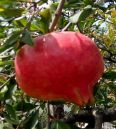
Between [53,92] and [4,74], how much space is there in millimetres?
569

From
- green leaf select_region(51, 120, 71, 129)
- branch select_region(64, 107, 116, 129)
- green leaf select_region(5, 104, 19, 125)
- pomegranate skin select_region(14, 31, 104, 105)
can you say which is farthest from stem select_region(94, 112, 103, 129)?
pomegranate skin select_region(14, 31, 104, 105)

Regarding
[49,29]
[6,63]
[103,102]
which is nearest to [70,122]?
[103,102]

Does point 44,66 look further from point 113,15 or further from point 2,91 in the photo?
→ point 113,15

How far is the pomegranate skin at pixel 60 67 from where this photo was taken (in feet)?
2.75

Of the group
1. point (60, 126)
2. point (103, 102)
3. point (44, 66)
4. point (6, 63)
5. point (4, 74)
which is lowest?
point (103, 102)

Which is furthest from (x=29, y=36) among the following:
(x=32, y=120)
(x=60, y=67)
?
(x=32, y=120)

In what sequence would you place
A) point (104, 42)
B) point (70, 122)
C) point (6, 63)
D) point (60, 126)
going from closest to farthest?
point (6, 63) → point (60, 126) → point (70, 122) → point (104, 42)

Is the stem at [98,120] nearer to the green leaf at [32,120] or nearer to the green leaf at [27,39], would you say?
the green leaf at [32,120]

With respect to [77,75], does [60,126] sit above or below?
below

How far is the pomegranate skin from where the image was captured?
837mm

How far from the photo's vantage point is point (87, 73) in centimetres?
86

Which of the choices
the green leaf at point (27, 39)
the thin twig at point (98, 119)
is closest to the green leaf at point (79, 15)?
the green leaf at point (27, 39)

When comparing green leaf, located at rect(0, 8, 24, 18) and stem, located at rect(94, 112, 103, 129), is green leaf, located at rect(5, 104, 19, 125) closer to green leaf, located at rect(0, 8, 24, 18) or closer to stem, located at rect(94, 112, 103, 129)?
stem, located at rect(94, 112, 103, 129)

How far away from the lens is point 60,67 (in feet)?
2.72
